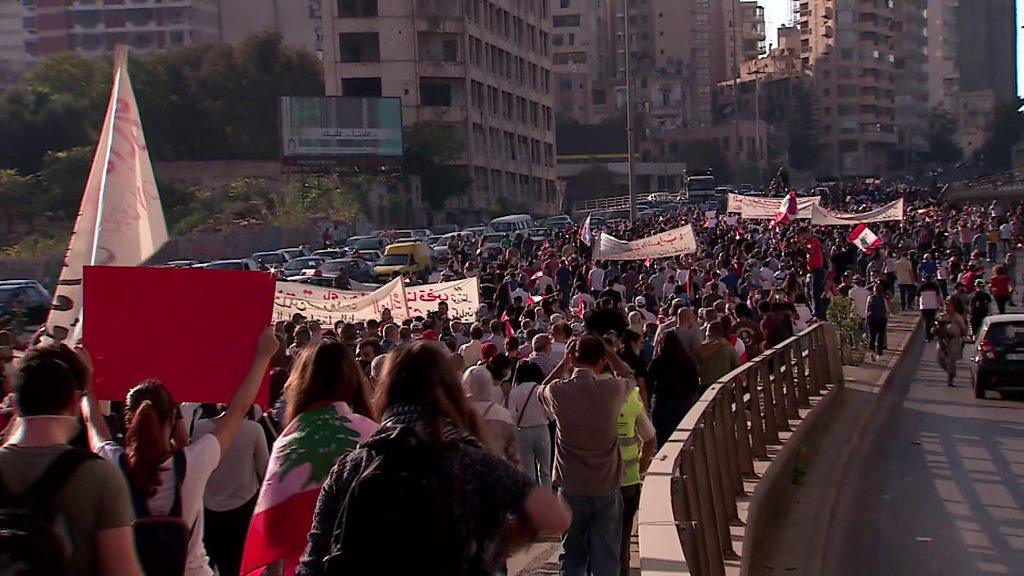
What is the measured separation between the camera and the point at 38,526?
12.2 feet

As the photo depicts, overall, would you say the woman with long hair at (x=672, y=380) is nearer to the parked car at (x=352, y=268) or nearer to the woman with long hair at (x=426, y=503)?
the woman with long hair at (x=426, y=503)

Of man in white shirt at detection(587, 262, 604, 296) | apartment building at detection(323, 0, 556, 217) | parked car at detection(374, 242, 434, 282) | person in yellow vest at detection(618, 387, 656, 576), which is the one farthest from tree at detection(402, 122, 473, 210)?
person in yellow vest at detection(618, 387, 656, 576)

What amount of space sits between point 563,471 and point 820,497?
18.2 ft

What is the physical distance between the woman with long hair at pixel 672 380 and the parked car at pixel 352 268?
32841 mm

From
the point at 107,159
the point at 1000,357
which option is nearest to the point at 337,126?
the point at 1000,357

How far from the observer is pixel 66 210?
72312mm

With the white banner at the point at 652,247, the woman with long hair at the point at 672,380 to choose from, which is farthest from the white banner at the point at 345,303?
the white banner at the point at 652,247

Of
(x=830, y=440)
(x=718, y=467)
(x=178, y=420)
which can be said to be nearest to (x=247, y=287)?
(x=178, y=420)

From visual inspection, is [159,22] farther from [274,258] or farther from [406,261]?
[406,261]

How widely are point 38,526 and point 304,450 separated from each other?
149 cm

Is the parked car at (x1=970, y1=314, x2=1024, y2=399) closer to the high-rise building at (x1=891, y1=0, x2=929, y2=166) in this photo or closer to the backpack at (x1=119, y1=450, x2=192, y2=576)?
the backpack at (x1=119, y1=450, x2=192, y2=576)

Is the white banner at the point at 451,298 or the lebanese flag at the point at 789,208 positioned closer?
the white banner at the point at 451,298

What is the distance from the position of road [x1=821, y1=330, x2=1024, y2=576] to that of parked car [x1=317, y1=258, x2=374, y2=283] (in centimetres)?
2602

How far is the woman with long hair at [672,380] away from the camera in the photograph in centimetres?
1142
